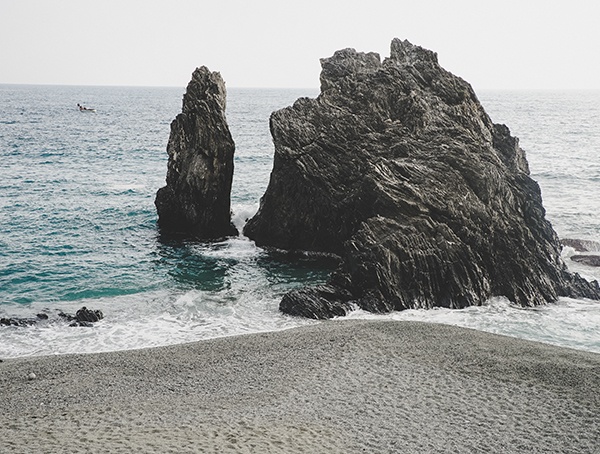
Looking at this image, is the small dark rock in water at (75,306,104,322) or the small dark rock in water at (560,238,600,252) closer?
the small dark rock in water at (75,306,104,322)

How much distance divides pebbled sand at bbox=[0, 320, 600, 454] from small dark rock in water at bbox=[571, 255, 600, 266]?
1507 cm

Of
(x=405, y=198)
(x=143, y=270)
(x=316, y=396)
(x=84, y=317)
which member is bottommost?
(x=84, y=317)

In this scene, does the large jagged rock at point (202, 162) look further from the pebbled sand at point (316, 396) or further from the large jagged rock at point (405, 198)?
the pebbled sand at point (316, 396)

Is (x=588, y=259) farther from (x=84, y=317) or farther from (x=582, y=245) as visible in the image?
(x=84, y=317)

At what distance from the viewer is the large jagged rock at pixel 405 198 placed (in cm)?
2836

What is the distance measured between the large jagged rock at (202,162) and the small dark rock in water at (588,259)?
2126 centimetres

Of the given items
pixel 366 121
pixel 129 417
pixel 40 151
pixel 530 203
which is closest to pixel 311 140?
pixel 366 121

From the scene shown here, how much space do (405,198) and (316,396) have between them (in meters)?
14.3

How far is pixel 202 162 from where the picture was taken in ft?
128

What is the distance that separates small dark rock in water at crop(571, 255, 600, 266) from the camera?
34844mm

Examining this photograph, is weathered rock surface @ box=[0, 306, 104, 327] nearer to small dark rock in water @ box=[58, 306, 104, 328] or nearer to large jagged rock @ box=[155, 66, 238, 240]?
small dark rock in water @ box=[58, 306, 104, 328]

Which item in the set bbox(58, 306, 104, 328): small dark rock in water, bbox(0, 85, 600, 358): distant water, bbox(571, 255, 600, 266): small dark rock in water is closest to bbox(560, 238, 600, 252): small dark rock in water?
bbox(571, 255, 600, 266): small dark rock in water

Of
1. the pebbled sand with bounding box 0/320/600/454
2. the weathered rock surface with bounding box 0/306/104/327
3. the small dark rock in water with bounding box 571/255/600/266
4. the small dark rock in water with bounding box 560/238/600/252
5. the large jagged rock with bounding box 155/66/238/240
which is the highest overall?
the large jagged rock with bounding box 155/66/238/240

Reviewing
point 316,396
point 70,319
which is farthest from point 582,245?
point 70,319
